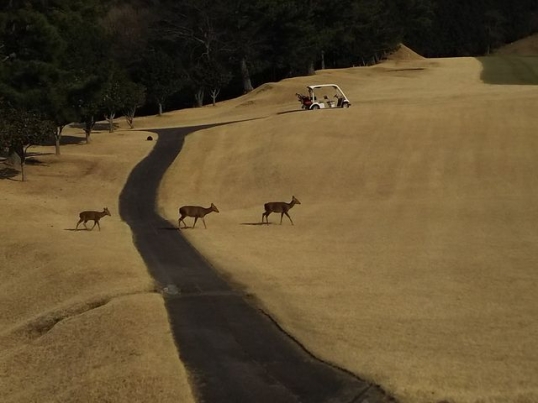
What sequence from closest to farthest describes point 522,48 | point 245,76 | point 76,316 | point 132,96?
point 76,316 < point 132,96 < point 245,76 < point 522,48

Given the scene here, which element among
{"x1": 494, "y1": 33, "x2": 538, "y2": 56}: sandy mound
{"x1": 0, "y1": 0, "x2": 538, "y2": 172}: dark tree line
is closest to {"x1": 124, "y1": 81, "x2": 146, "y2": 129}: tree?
{"x1": 0, "y1": 0, "x2": 538, "y2": 172}: dark tree line

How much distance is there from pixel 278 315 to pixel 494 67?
3568 inches

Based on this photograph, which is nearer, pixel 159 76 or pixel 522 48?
pixel 159 76

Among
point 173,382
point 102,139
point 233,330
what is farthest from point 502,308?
point 102,139

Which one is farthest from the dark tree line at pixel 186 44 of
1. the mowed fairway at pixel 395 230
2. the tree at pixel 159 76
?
the mowed fairway at pixel 395 230

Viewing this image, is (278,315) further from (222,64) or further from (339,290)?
(222,64)

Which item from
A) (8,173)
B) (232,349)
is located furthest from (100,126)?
(232,349)

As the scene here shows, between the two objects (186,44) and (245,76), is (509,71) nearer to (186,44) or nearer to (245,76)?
(245,76)

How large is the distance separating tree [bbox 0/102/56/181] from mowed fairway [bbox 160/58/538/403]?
7954mm

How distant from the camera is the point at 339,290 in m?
20.5

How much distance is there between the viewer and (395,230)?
3036cm

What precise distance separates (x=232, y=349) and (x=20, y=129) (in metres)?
28.7

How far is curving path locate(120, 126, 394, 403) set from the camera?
12547mm

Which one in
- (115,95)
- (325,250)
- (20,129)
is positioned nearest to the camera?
(325,250)
